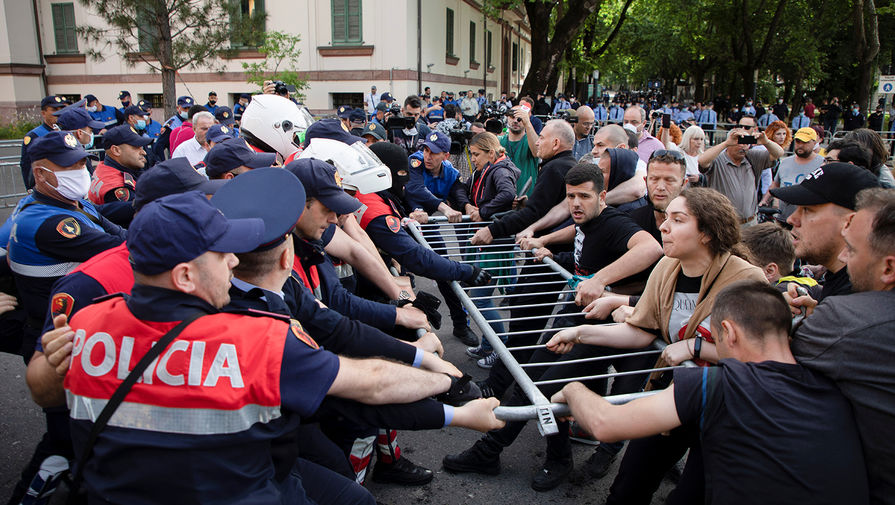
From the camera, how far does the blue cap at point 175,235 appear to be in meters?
1.68

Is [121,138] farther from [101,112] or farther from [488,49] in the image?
[488,49]

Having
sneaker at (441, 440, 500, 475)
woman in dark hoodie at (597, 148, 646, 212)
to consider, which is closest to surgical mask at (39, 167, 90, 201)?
sneaker at (441, 440, 500, 475)

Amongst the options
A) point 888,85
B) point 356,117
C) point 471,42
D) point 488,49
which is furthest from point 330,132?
point 488,49

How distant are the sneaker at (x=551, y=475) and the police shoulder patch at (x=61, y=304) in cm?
261

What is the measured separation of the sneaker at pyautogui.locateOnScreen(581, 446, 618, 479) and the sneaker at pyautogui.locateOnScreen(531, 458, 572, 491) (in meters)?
0.14

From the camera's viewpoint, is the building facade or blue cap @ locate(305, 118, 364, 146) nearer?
blue cap @ locate(305, 118, 364, 146)

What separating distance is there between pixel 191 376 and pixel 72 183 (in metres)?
2.37

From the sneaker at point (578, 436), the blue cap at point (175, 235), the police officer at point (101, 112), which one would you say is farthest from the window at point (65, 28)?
the blue cap at point (175, 235)

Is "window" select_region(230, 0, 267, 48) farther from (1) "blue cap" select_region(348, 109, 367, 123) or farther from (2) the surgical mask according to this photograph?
(2) the surgical mask

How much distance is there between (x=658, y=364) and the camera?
2828 millimetres

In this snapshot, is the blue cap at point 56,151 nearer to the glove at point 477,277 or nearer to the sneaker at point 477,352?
the glove at point 477,277

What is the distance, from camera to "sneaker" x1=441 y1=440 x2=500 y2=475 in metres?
3.60

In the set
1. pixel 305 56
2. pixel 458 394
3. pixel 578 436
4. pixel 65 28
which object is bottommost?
pixel 578 436

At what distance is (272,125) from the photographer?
4.61m
